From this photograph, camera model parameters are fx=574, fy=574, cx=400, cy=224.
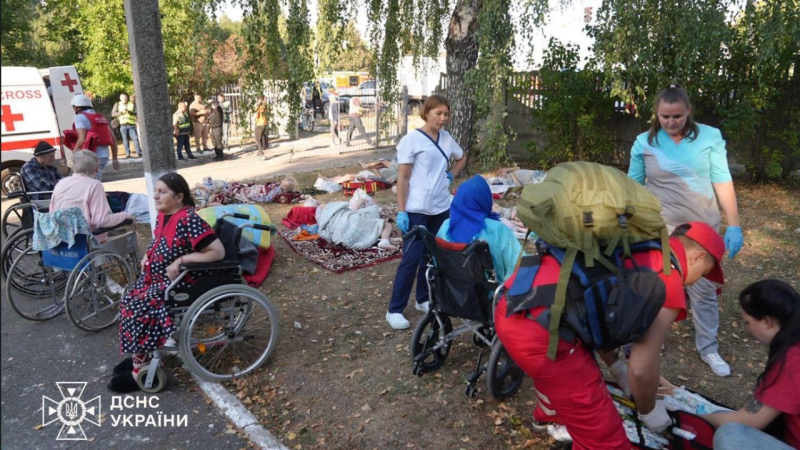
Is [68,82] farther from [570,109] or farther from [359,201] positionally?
[570,109]

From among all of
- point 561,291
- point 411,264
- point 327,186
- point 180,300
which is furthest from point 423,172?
point 327,186

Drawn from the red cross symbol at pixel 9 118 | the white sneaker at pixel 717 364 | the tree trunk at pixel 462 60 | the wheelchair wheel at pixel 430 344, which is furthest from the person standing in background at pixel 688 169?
the red cross symbol at pixel 9 118

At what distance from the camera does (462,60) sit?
9734 millimetres

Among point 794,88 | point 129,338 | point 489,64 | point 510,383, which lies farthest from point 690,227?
point 794,88

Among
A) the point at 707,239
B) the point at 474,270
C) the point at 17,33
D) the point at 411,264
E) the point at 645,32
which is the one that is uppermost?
the point at 17,33

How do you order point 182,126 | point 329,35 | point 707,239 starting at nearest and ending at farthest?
point 707,239 → point 329,35 → point 182,126

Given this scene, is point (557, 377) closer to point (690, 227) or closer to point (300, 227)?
point (690, 227)

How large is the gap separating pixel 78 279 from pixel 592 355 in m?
4.04

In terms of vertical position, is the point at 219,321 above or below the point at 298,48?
below

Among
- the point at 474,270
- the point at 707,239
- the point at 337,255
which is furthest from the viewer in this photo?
the point at 337,255

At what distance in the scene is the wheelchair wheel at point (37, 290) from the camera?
5.16 meters

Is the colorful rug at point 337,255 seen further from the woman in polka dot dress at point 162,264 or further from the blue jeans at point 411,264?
the woman in polka dot dress at point 162,264

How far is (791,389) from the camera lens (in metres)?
2.23

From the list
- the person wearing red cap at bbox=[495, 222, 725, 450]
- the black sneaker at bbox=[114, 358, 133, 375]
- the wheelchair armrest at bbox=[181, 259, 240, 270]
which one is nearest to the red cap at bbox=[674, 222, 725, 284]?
the person wearing red cap at bbox=[495, 222, 725, 450]
